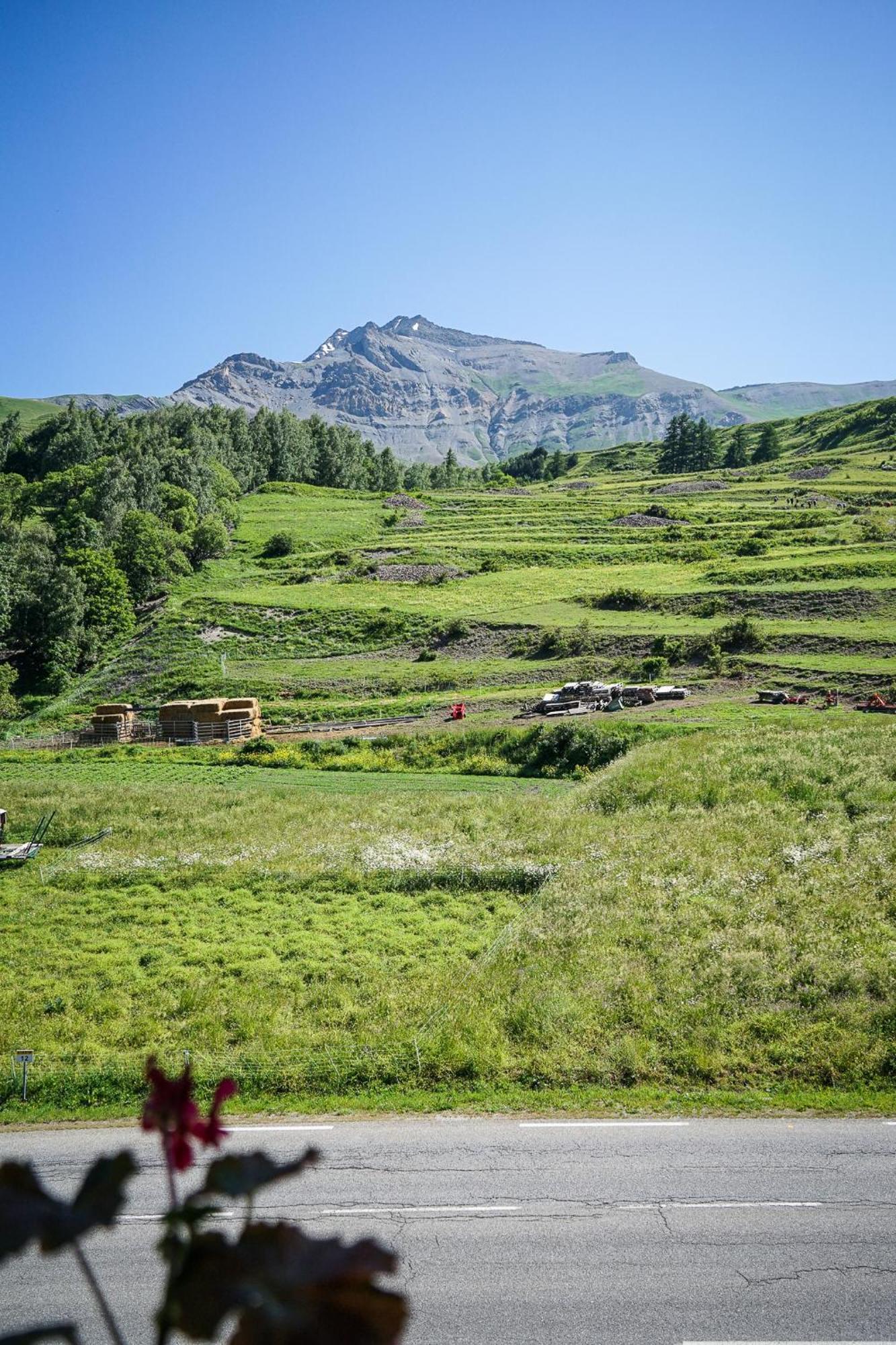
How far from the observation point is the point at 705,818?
119 ft

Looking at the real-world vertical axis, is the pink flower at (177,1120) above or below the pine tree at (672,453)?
below

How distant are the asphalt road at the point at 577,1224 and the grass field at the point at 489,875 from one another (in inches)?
70.9

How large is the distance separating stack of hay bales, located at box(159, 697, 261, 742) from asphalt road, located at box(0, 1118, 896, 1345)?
138ft

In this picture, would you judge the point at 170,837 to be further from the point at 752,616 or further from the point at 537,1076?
the point at 752,616

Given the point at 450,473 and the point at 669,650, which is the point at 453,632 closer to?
the point at 669,650

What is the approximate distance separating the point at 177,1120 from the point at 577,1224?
14.5 metres

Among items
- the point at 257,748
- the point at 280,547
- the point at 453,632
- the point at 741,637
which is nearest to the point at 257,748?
the point at 257,748

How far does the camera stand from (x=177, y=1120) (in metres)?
2.90

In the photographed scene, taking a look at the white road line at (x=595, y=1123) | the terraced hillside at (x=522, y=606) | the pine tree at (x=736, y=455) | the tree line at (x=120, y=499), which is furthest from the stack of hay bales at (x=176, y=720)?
the pine tree at (x=736, y=455)

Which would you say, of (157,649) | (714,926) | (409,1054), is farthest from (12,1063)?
(157,649)

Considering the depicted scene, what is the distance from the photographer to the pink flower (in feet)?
9.26

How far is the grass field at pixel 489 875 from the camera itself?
69.0ft

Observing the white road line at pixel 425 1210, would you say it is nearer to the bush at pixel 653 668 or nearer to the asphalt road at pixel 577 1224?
the asphalt road at pixel 577 1224

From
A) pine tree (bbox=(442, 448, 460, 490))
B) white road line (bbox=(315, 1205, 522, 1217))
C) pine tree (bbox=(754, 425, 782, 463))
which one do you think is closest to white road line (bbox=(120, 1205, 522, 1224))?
white road line (bbox=(315, 1205, 522, 1217))
